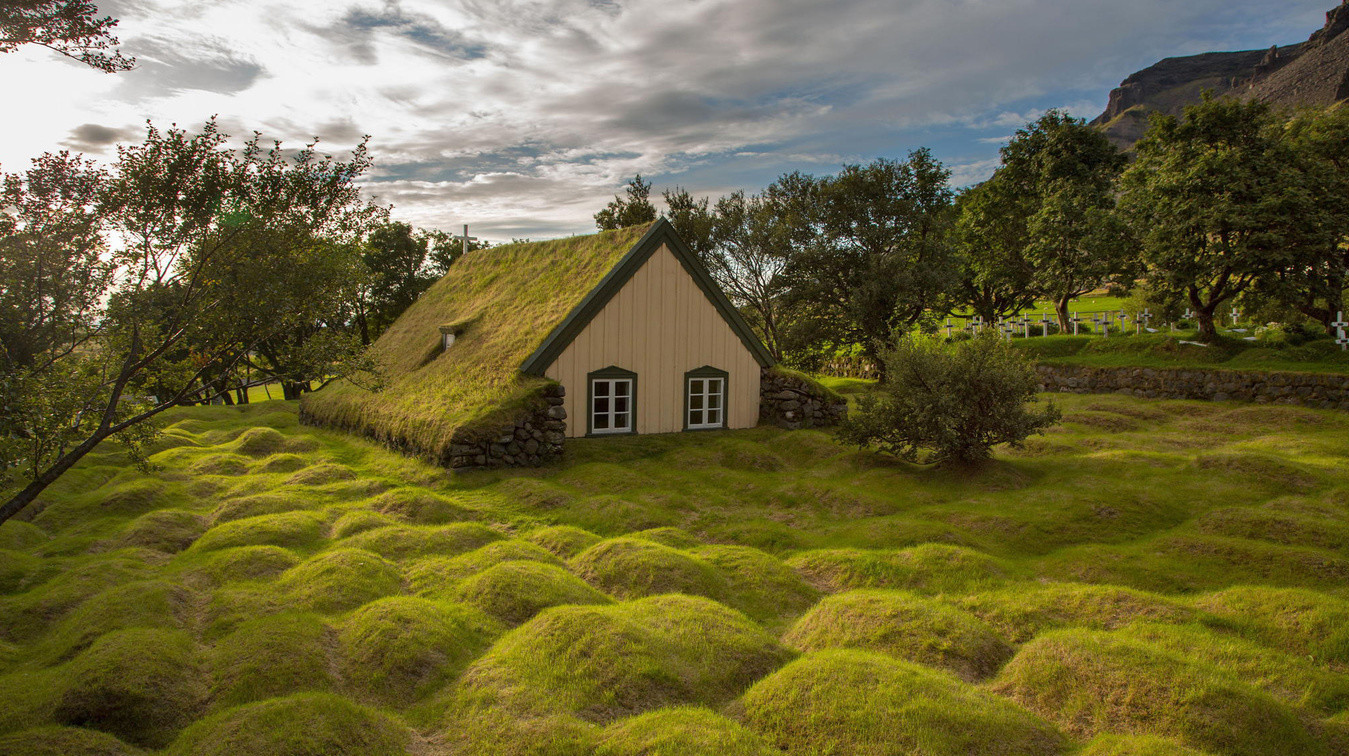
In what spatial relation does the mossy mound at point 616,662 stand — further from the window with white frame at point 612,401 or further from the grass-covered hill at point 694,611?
the window with white frame at point 612,401

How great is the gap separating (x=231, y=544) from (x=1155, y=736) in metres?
14.8

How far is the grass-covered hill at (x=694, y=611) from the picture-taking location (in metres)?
6.81

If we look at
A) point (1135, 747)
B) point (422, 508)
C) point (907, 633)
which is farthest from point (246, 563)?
point (1135, 747)

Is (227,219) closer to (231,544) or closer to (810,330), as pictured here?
(231,544)

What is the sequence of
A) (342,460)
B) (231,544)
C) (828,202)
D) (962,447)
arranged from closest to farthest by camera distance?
1. (231,544)
2. (962,447)
3. (342,460)
4. (828,202)

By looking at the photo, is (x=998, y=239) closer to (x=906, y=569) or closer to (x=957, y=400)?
(x=957, y=400)

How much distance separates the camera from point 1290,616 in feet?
30.8

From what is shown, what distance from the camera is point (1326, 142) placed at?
29.9 meters

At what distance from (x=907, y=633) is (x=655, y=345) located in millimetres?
13668

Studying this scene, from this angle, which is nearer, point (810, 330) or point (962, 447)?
point (962, 447)

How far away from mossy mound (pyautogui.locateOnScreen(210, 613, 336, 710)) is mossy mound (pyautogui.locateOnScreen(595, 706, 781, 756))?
3533mm

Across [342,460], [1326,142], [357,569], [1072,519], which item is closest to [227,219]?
[357,569]

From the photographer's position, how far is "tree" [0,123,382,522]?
1000 cm

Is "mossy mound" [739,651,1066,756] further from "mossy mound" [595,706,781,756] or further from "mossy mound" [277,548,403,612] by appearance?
"mossy mound" [277,548,403,612]
